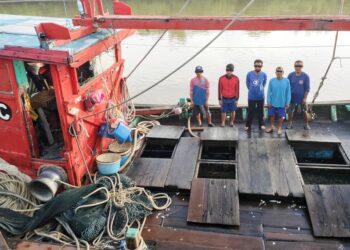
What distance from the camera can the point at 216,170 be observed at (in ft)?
19.9

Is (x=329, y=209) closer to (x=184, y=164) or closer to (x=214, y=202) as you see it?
(x=214, y=202)

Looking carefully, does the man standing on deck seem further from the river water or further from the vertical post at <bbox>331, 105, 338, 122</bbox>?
the river water

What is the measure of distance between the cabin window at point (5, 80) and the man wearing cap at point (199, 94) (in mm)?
3676

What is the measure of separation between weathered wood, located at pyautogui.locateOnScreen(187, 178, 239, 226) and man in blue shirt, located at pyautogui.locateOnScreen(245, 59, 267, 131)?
2.42m

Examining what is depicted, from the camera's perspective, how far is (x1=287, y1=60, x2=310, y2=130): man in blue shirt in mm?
6918

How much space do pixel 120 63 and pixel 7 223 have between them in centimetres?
372

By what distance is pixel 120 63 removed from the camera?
6.97 metres

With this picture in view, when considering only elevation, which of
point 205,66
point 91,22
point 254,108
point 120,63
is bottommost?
point 205,66

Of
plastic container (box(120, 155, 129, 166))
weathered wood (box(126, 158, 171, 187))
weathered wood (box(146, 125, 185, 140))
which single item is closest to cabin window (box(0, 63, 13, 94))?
plastic container (box(120, 155, 129, 166))

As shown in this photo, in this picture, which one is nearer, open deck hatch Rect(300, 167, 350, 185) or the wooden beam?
the wooden beam

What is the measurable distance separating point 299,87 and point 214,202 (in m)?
3.42

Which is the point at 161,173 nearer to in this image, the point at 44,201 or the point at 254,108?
the point at 44,201

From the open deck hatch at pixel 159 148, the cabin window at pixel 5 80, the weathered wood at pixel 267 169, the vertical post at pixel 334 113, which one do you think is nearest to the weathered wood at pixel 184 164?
the open deck hatch at pixel 159 148

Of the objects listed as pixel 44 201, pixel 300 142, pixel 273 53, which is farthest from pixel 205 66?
pixel 44 201
